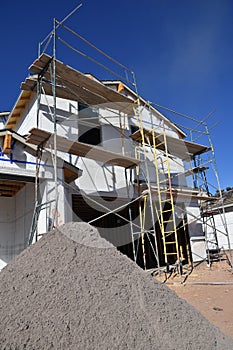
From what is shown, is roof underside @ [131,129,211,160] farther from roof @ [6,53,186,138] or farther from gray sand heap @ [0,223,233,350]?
gray sand heap @ [0,223,233,350]

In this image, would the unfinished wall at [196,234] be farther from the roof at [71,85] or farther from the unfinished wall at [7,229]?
the unfinished wall at [7,229]

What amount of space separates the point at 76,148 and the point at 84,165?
2.38 metres

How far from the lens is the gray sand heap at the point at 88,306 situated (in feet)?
9.89

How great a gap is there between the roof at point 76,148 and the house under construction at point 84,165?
3 centimetres

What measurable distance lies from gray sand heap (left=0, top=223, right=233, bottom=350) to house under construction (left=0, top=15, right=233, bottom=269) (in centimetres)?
287

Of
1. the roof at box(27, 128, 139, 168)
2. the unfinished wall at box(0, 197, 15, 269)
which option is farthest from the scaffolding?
the unfinished wall at box(0, 197, 15, 269)

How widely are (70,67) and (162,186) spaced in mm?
6778

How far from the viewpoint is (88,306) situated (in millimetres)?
3402

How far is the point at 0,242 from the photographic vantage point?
916 centimetres

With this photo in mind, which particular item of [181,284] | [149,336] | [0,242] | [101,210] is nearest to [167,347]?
[149,336]

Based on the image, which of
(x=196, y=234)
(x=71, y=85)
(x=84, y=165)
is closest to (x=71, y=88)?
(x=71, y=85)

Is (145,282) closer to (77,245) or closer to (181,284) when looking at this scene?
(77,245)

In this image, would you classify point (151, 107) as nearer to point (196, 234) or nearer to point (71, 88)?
point (71, 88)

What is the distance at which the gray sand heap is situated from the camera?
302 centimetres
